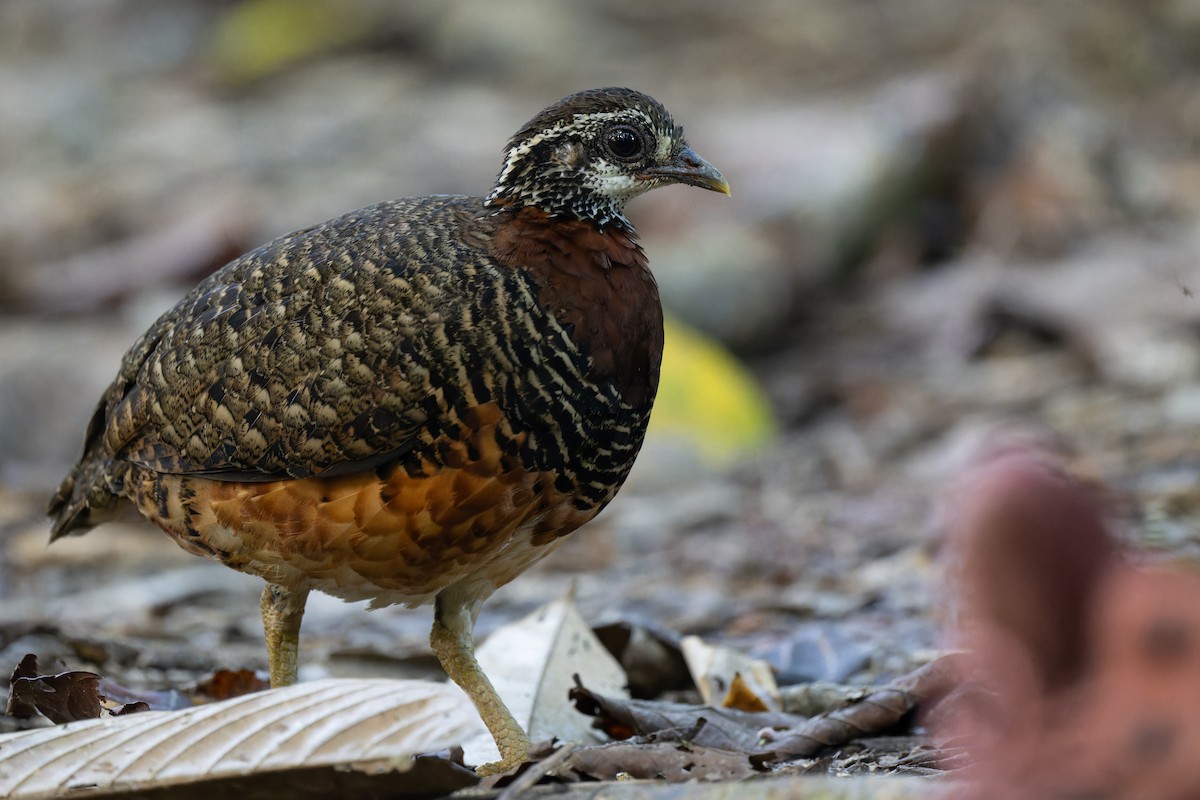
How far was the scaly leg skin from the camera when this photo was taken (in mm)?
4023

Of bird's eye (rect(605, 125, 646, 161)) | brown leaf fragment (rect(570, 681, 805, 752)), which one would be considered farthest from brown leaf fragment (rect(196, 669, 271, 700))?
bird's eye (rect(605, 125, 646, 161))

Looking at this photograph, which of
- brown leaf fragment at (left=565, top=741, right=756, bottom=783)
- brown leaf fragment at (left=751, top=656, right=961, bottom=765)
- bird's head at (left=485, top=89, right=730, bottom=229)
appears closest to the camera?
brown leaf fragment at (left=565, top=741, right=756, bottom=783)

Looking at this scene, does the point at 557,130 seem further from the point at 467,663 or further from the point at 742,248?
the point at 742,248

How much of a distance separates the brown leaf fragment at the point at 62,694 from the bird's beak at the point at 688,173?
2001 mm

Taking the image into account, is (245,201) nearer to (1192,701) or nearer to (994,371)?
(994,371)

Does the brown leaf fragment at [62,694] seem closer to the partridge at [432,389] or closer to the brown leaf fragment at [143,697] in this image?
the brown leaf fragment at [143,697]

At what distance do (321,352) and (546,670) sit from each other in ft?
4.00

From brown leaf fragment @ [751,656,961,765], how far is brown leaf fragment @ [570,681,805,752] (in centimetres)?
11

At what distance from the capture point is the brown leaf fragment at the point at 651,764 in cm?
323

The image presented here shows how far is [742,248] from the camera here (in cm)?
1088

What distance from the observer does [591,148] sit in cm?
430

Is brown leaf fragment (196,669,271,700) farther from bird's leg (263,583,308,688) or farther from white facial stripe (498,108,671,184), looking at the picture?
white facial stripe (498,108,671,184)

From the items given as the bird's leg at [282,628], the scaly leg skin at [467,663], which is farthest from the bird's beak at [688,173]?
the bird's leg at [282,628]

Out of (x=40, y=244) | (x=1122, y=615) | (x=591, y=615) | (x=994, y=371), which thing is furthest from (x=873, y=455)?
(x=40, y=244)
